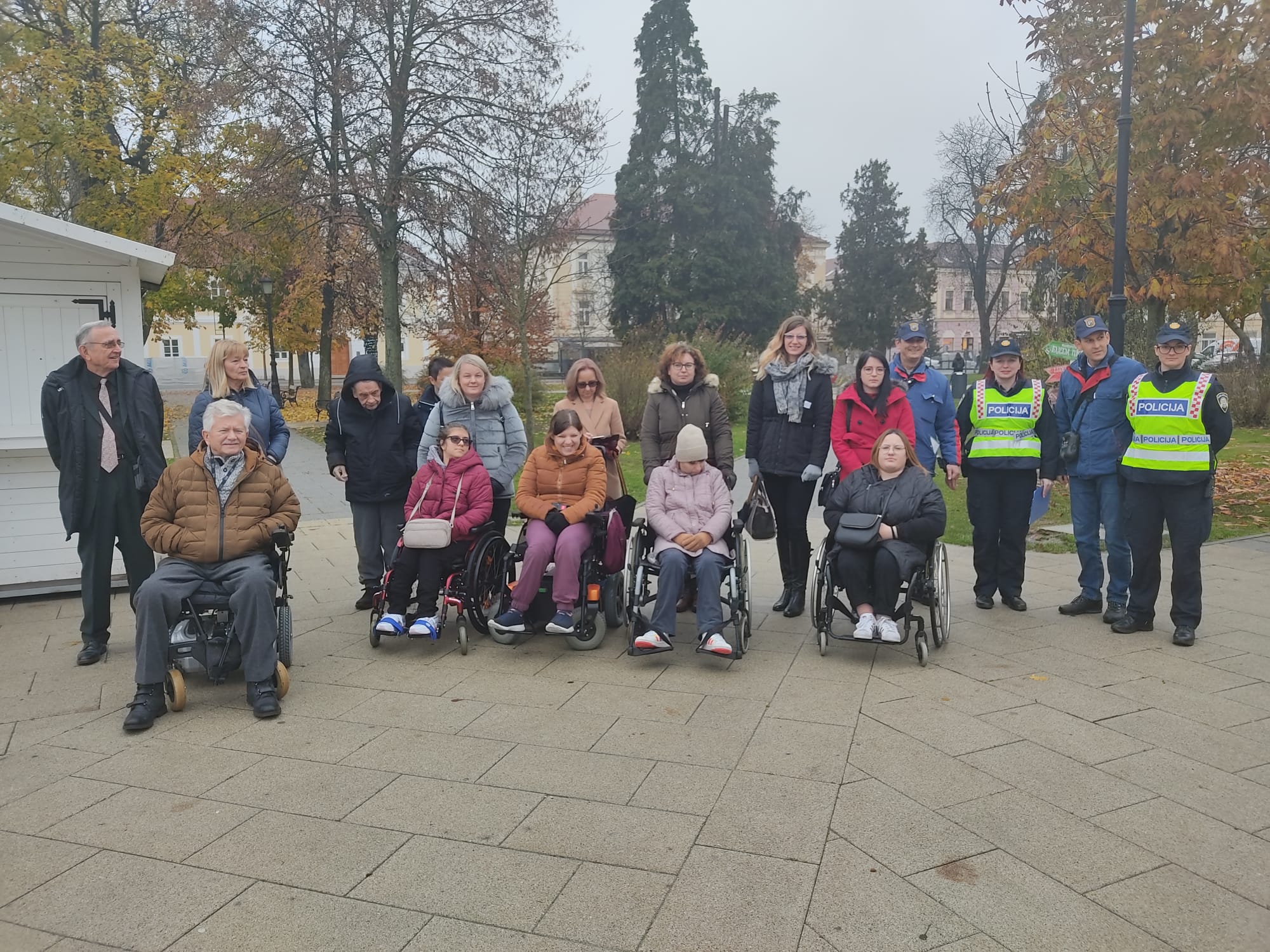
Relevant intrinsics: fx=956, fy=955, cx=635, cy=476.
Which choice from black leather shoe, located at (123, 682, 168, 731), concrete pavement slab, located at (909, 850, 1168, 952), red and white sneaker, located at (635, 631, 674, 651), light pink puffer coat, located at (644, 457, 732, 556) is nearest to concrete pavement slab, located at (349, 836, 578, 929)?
concrete pavement slab, located at (909, 850, 1168, 952)

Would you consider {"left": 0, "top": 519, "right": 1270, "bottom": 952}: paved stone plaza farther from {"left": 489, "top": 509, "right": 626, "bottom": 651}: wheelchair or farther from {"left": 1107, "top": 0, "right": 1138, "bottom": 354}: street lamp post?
{"left": 1107, "top": 0, "right": 1138, "bottom": 354}: street lamp post

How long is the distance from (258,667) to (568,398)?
9.04 ft

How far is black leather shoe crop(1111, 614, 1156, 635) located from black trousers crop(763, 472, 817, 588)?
74.8 inches

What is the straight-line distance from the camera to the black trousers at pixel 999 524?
20.3ft

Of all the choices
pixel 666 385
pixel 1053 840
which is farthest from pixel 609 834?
pixel 666 385

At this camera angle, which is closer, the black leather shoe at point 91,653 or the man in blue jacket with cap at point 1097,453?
the black leather shoe at point 91,653

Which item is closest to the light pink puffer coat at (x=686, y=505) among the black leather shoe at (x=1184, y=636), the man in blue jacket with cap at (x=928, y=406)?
the man in blue jacket with cap at (x=928, y=406)

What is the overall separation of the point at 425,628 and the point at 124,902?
247cm

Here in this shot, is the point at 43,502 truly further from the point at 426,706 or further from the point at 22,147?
the point at 22,147

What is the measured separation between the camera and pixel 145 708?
4.38 m

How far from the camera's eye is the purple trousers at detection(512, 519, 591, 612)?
5410 millimetres

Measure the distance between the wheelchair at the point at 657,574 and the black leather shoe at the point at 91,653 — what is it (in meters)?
3.01

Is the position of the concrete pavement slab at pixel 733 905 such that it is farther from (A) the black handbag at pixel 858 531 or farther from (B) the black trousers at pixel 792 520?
(B) the black trousers at pixel 792 520

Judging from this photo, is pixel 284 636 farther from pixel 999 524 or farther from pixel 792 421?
pixel 999 524
